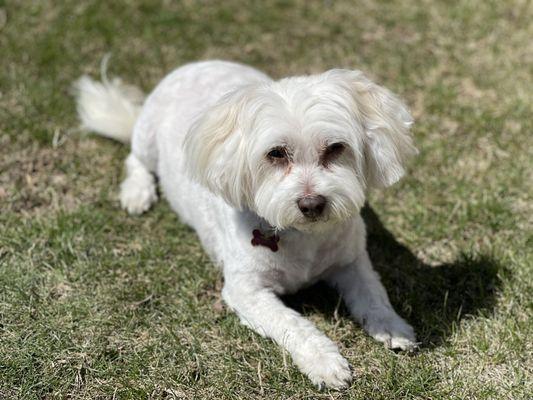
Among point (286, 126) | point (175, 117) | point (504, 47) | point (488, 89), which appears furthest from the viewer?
point (504, 47)

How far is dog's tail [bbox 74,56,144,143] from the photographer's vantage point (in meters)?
5.10

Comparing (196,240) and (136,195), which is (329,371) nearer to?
(196,240)

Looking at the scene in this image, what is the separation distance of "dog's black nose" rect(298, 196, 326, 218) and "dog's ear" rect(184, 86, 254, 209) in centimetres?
29

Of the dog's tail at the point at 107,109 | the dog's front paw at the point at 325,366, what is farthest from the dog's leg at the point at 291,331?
the dog's tail at the point at 107,109

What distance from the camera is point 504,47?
19.6ft

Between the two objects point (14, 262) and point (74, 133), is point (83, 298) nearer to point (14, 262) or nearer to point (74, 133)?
point (14, 262)

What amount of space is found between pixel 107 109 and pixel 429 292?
104 inches

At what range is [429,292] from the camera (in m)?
3.87

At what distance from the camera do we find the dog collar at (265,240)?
3.47 metres

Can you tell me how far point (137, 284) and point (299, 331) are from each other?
1.08 meters

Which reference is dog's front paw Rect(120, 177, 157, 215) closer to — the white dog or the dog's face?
the white dog

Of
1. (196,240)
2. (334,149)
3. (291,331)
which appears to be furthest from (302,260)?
(196,240)

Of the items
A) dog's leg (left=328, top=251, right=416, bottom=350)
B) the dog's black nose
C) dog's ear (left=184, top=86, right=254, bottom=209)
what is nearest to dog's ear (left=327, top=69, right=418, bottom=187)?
the dog's black nose

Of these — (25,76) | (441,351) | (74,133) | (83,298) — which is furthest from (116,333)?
(25,76)
